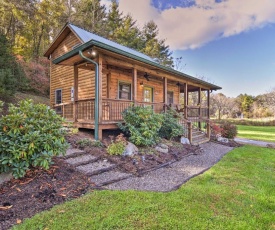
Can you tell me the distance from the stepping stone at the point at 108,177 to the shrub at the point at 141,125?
192 cm

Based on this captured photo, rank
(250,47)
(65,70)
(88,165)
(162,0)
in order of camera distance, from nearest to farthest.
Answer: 1. (88,165)
2. (65,70)
3. (162,0)
4. (250,47)

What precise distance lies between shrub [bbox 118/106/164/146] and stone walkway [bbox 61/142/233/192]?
4.34 feet

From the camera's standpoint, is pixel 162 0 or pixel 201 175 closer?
pixel 201 175

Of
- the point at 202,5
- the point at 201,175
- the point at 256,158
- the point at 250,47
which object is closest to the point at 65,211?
the point at 201,175

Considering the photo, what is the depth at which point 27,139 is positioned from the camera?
3344 millimetres

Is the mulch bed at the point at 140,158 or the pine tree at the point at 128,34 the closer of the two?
the mulch bed at the point at 140,158

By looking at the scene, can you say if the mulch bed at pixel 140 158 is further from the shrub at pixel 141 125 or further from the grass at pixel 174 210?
the grass at pixel 174 210

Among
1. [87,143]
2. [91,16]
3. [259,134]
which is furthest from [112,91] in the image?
[91,16]

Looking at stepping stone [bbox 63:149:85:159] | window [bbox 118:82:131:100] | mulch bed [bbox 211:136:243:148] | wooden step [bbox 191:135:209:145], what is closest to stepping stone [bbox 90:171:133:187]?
stepping stone [bbox 63:149:85:159]

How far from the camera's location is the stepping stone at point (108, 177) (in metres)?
3.77

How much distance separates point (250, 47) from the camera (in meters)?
17.9

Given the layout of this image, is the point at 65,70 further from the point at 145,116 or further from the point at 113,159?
the point at 113,159

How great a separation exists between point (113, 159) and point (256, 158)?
5.37 metres

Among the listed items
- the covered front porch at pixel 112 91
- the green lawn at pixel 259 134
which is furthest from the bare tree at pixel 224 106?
the covered front porch at pixel 112 91
